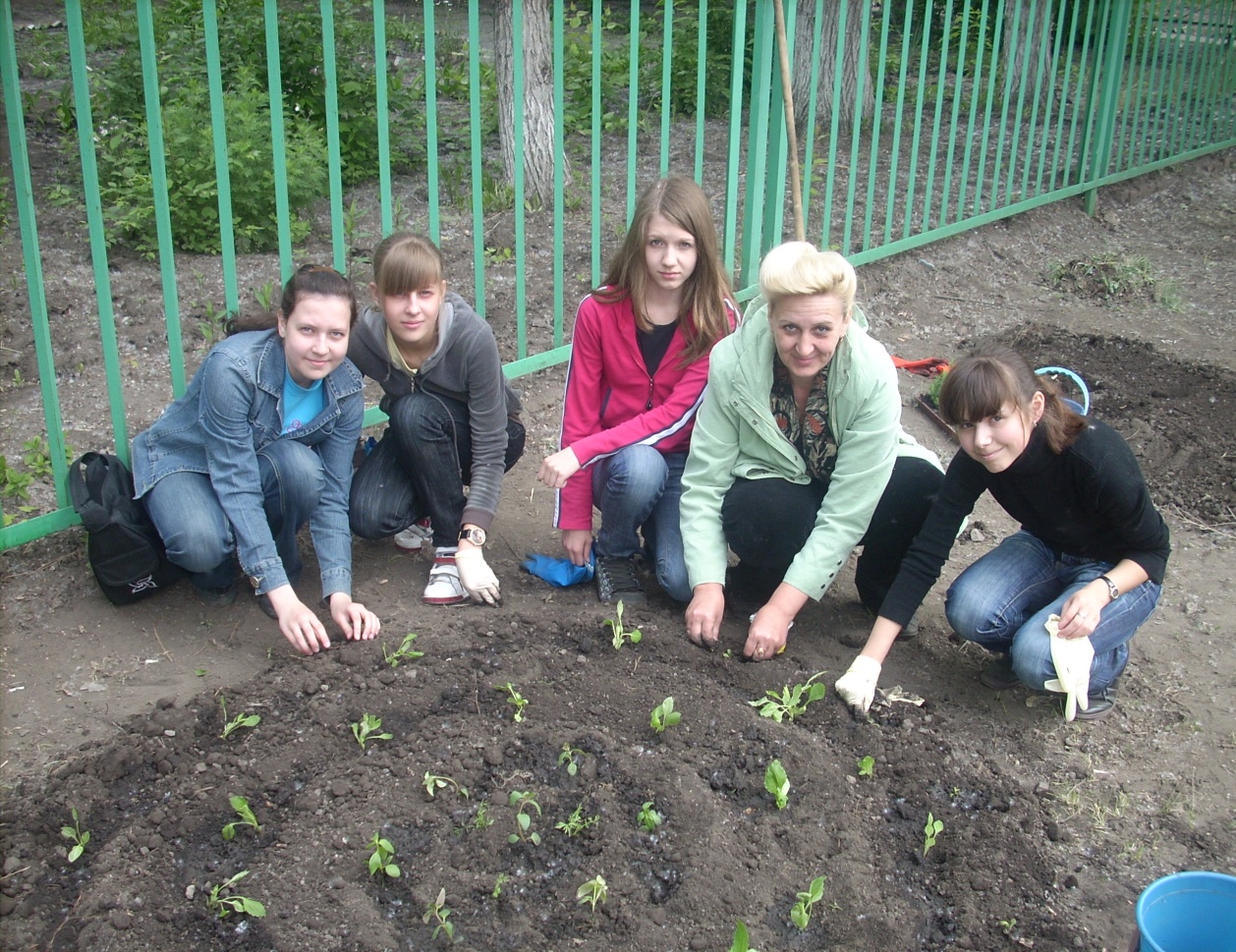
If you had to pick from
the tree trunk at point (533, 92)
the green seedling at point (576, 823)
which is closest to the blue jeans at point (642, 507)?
the green seedling at point (576, 823)

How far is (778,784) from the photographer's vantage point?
2.70 meters

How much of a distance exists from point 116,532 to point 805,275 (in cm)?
203

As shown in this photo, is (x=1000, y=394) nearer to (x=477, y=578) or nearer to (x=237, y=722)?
(x=477, y=578)

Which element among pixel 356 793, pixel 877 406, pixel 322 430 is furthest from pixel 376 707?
pixel 877 406

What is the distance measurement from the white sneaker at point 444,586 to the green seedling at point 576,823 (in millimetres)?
1079

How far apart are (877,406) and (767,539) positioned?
1.69 ft

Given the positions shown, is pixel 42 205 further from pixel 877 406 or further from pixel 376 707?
pixel 877 406

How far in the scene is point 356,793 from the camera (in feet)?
8.73

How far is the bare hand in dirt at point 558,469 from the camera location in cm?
341

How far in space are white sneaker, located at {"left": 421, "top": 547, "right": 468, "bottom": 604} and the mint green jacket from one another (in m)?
0.74

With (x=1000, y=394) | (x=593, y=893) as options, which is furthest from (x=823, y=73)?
(x=593, y=893)

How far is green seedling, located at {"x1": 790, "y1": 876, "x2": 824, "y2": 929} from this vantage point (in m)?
2.36

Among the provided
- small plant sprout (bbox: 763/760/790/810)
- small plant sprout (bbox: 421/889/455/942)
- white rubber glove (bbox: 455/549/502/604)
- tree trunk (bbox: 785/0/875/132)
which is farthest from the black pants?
tree trunk (bbox: 785/0/875/132)

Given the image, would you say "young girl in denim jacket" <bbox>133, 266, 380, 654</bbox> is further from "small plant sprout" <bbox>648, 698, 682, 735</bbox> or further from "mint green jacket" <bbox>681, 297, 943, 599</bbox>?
"mint green jacket" <bbox>681, 297, 943, 599</bbox>
